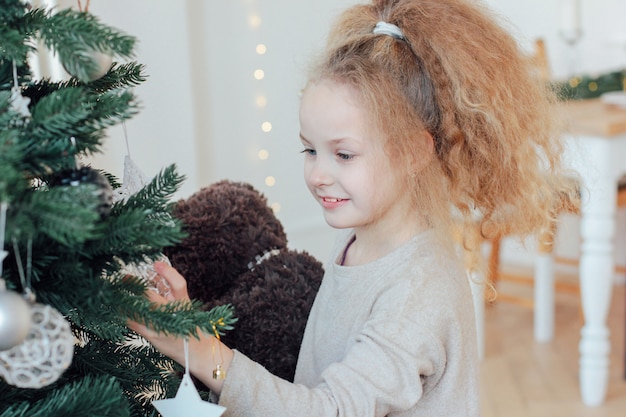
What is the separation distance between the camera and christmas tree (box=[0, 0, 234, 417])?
0.62 meters

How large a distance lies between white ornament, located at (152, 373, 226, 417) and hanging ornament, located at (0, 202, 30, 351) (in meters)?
0.23

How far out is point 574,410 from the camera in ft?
8.00

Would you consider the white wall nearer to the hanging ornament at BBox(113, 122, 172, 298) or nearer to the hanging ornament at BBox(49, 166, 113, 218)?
the hanging ornament at BBox(113, 122, 172, 298)

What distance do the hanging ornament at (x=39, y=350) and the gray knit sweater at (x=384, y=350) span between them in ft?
0.93

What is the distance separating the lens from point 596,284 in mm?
2484

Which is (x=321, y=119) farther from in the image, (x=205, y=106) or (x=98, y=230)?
(x=205, y=106)

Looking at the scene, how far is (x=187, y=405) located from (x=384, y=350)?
0.73 ft

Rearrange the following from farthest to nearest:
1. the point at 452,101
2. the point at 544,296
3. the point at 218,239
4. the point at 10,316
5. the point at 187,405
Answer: the point at 544,296, the point at 218,239, the point at 452,101, the point at 187,405, the point at 10,316

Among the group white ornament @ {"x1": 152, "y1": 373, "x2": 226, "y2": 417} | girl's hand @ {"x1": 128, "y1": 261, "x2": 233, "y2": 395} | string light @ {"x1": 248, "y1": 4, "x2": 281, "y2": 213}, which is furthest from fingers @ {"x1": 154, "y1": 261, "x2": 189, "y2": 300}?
string light @ {"x1": 248, "y1": 4, "x2": 281, "y2": 213}

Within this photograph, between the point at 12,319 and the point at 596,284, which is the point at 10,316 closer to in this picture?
the point at 12,319

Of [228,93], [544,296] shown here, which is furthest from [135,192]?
[544,296]

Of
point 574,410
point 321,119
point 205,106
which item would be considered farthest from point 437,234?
point 574,410

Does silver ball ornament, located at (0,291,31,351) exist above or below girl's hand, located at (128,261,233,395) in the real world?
above

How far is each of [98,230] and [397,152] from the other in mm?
439
